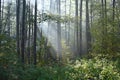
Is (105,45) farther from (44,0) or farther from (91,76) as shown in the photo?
(44,0)

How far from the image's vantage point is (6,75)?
10477 mm

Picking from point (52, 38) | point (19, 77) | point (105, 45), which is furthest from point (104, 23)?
point (52, 38)

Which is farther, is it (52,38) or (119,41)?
(52,38)

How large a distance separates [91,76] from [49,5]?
173 ft

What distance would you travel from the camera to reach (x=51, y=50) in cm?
4031

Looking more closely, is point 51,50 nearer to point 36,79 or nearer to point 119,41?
point 119,41

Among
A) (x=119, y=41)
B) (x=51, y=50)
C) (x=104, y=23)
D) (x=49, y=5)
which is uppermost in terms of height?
(x=49, y=5)

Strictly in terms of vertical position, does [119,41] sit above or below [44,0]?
below

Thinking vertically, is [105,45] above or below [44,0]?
below

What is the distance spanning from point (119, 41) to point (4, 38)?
9.77 m

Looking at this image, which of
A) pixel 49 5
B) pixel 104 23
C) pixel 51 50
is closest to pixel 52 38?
pixel 49 5

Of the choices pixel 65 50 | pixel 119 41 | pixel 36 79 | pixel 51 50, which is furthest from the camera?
pixel 51 50

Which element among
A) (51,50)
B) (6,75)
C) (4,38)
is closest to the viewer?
(6,75)

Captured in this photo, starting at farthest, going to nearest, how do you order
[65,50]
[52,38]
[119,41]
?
[52,38], [65,50], [119,41]
